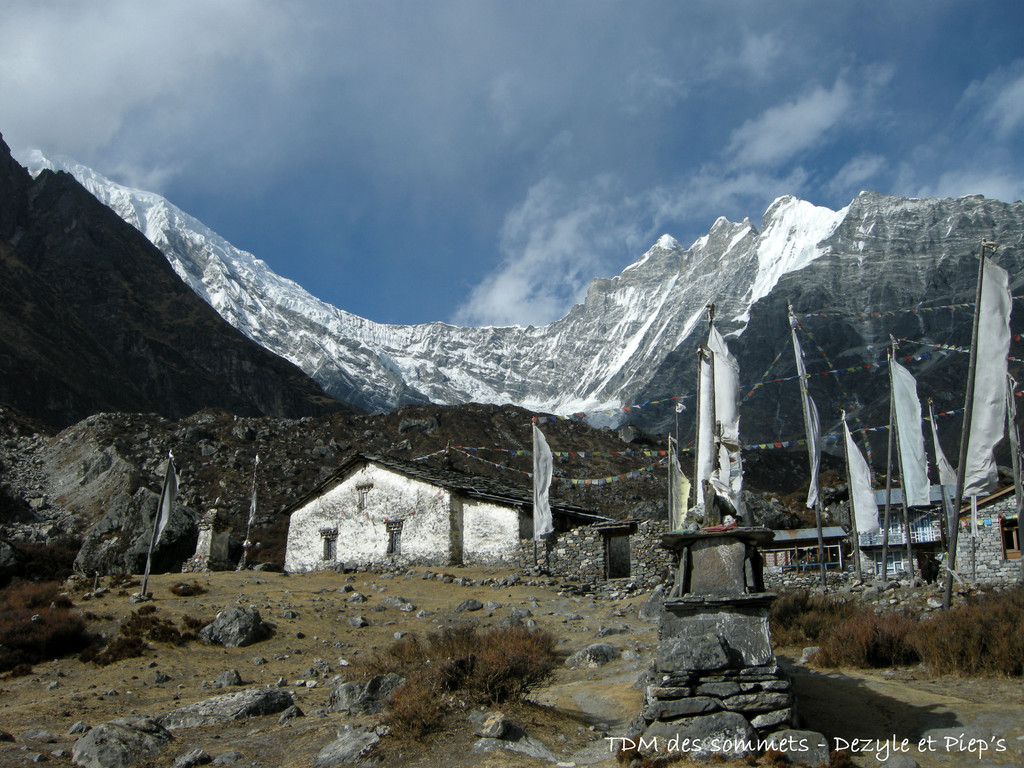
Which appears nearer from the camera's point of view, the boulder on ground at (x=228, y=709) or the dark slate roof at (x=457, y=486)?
the boulder on ground at (x=228, y=709)

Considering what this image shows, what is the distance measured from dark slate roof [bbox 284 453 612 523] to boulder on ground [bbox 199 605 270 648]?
12003 mm

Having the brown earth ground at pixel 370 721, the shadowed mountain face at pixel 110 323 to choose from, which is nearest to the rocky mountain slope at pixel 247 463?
the brown earth ground at pixel 370 721

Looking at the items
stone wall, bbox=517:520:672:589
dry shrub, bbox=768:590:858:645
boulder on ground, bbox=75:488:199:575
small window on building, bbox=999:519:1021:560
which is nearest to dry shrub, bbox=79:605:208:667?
boulder on ground, bbox=75:488:199:575

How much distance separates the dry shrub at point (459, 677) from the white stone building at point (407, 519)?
50.5 feet

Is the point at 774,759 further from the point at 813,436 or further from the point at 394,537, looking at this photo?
the point at 394,537

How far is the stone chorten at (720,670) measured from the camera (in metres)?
7.06

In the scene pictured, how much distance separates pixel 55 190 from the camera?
363 feet

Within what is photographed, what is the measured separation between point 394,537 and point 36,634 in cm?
1503

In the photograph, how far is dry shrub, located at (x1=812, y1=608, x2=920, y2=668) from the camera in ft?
34.5

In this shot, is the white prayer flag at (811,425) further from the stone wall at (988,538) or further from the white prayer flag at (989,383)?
the stone wall at (988,538)

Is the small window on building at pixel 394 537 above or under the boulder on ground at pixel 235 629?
above

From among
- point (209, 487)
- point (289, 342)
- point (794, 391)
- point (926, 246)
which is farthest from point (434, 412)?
point (289, 342)

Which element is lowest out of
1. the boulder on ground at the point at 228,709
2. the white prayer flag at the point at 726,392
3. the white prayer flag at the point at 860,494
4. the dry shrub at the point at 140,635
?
the boulder on ground at the point at 228,709

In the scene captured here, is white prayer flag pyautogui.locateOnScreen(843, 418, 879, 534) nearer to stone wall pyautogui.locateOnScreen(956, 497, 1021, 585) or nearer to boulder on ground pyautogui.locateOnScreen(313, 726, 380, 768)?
stone wall pyautogui.locateOnScreen(956, 497, 1021, 585)
